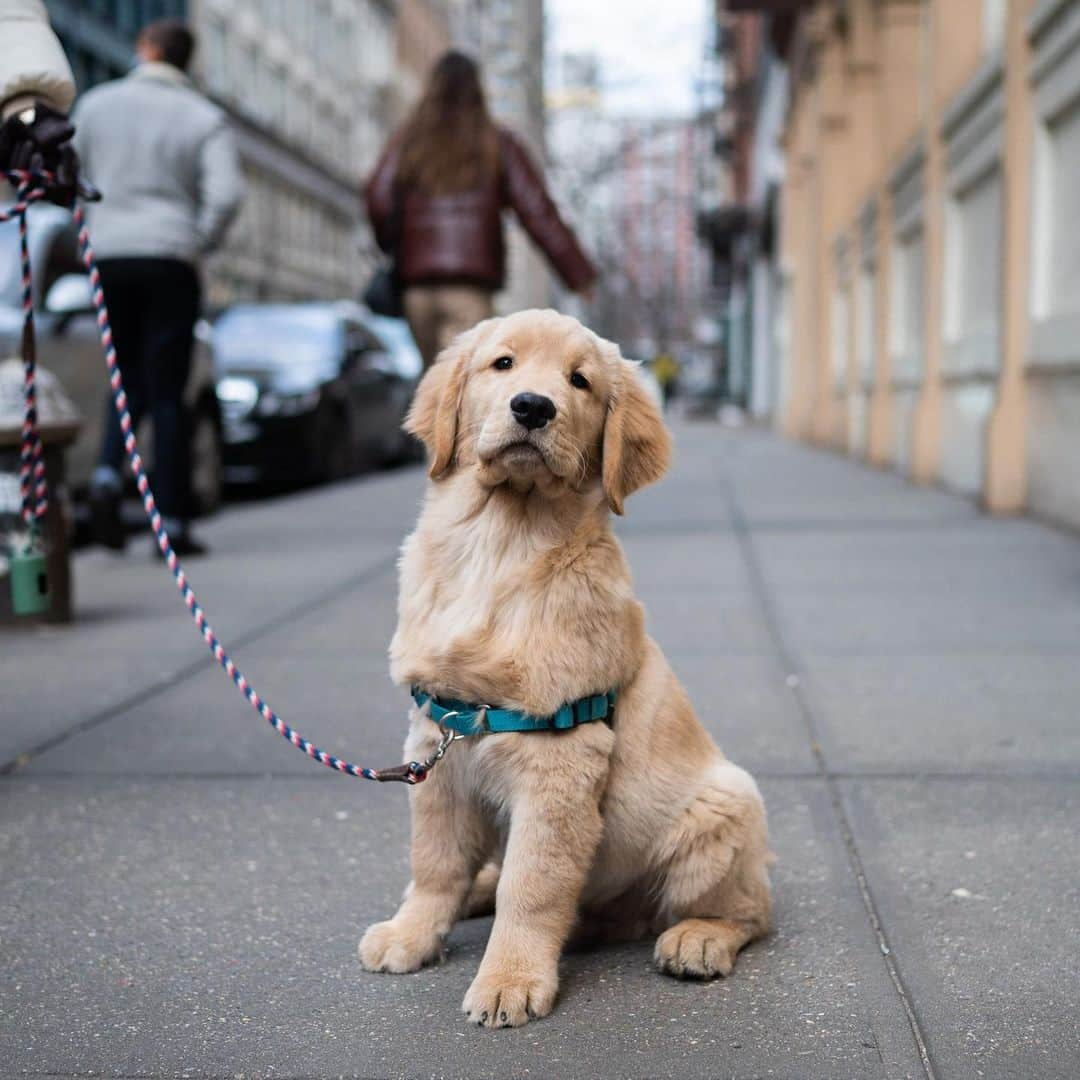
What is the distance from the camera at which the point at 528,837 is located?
2629mm

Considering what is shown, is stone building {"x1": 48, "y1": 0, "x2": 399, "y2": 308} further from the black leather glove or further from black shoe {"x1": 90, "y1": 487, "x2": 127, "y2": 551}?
the black leather glove

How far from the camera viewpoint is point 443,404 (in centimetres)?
292

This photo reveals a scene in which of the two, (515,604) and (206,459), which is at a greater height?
(515,604)

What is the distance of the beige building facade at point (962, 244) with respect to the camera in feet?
30.6

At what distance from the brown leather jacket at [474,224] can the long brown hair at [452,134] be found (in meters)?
0.07

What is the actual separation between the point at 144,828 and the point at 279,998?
1.11 m

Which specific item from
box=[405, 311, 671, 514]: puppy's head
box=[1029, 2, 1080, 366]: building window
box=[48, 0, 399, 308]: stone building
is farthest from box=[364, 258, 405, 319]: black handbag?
box=[48, 0, 399, 308]: stone building

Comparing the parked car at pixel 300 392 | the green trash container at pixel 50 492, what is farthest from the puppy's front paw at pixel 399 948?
the parked car at pixel 300 392

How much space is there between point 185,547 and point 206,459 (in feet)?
9.88

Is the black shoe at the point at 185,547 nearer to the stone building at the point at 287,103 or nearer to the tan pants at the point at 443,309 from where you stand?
the tan pants at the point at 443,309

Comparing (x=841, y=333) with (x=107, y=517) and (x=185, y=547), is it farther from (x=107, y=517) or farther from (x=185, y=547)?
(x=107, y=517)

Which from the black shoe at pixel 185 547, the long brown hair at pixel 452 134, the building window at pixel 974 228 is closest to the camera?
the long brown hair at pixel 452 134

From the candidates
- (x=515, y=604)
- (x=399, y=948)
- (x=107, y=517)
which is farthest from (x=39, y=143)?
(x=107, y=517)

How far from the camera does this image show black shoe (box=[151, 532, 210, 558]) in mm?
8289
